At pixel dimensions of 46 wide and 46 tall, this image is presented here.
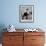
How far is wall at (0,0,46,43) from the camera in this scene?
4059 mm

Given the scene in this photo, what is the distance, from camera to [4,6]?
4070 millimetres

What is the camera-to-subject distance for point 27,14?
4.09 meters

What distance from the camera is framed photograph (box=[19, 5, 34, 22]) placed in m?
4.06

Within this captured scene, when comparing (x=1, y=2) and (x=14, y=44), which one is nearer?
(x=14, y=44)

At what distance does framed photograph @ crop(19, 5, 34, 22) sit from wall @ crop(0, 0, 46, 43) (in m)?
0.10

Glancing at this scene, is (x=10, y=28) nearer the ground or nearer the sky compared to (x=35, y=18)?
nearer the ground

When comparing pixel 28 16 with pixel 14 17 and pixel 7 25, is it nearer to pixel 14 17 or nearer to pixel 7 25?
pixel 14 17

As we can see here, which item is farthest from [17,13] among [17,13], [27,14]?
[27,14]

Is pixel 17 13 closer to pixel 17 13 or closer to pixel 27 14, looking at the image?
pixel 17 13

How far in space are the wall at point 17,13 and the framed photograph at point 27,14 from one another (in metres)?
0.10

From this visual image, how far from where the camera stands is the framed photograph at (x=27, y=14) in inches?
160

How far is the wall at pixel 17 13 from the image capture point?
13.3 ft

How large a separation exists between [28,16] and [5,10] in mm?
754

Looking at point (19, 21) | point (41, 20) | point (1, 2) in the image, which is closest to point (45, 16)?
point (41, 20)
